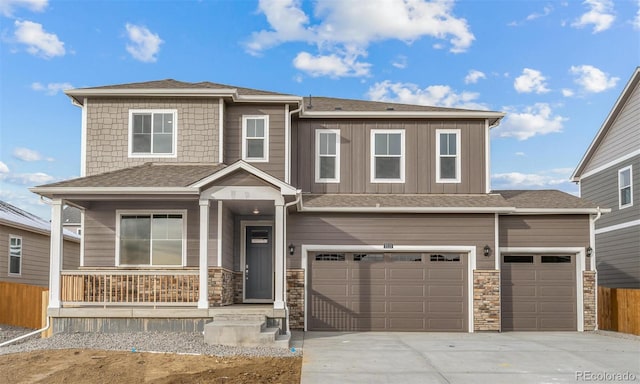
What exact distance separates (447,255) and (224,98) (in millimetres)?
6607

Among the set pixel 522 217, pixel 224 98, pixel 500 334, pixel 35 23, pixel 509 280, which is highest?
pixel 35 23

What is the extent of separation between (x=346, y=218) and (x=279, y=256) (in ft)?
9.79

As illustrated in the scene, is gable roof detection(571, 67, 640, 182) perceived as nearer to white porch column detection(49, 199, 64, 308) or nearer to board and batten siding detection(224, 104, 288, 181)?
board and batten siding detection(224, 104, 288, 181)

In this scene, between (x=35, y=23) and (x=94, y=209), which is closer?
(x=94, y=209)

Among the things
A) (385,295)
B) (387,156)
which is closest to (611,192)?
(387,156)

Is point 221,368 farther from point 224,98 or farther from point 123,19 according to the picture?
point 123,19

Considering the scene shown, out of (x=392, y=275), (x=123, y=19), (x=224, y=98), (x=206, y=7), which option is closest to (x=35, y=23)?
(x=123, y=19)

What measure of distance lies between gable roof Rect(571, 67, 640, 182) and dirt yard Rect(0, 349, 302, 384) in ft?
44.3

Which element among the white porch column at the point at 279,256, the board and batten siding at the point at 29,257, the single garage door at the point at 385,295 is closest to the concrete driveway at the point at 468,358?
the single garage door at the point at 385,295

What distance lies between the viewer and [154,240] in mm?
15086

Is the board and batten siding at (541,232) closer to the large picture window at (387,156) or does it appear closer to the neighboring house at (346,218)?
the neighboring house at (346,218)

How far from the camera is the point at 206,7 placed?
650 inches

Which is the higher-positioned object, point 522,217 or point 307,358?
point 522,217

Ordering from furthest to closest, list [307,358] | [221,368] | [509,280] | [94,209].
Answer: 1. [509,280]
2. [94,209]
3. [307,358]
4. [221,368]
